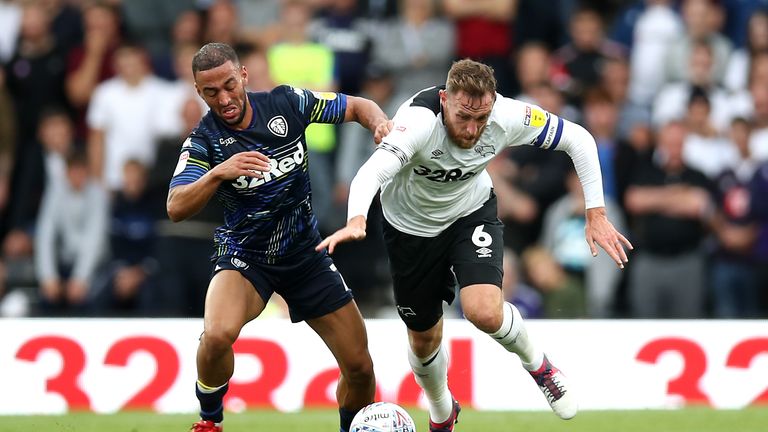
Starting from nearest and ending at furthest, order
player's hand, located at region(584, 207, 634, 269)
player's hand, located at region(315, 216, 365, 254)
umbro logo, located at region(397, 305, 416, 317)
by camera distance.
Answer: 1. player's hand, located at region(315, 216, 365, 254)
2. player's hand, located at region(584, 207, 634, 269)
3. umbro logo, located at region(397, 305, 416, 317)

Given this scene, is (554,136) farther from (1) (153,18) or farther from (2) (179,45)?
(1) (153,18)

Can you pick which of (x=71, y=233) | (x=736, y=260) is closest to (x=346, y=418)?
(x=736, y=260)

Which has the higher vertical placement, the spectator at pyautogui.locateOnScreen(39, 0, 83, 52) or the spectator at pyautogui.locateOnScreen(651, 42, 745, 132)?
the spectator at pyautogui.locateOnScreen(39, 0, 83, 52)

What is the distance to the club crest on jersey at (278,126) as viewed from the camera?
905 centimetres

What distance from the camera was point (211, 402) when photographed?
918 centimetres

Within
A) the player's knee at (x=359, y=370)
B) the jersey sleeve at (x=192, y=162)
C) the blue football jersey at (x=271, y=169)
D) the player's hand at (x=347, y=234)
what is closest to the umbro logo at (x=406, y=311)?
the player's knee at (x=359, y=370)

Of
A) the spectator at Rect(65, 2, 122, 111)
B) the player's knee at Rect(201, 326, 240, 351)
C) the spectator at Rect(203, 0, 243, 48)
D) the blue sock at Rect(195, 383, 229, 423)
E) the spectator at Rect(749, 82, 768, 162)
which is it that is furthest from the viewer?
the spectator at Rect(65, 2, 122, 111)

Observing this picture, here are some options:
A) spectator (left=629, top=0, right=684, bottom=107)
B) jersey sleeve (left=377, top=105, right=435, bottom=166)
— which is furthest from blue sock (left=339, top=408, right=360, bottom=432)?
spectator (left=629, top=0, right=684, bottom=107)

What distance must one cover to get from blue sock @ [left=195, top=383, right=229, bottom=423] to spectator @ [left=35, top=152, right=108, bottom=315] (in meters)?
6.26

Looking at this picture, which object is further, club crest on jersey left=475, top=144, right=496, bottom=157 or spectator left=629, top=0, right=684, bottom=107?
spectator left=629, top=0, right=684, bottom=107

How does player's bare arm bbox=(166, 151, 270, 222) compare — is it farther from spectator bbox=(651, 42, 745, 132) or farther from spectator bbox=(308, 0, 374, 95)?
spectator bbox=(651, 42, 745, 132)

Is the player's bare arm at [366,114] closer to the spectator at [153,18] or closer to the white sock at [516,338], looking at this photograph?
the white sock at [516,338]

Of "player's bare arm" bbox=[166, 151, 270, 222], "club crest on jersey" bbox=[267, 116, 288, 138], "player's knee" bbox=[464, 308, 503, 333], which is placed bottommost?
"player's knee" bbox=[464, 308, 503, 333]

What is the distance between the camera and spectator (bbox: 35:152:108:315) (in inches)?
598
